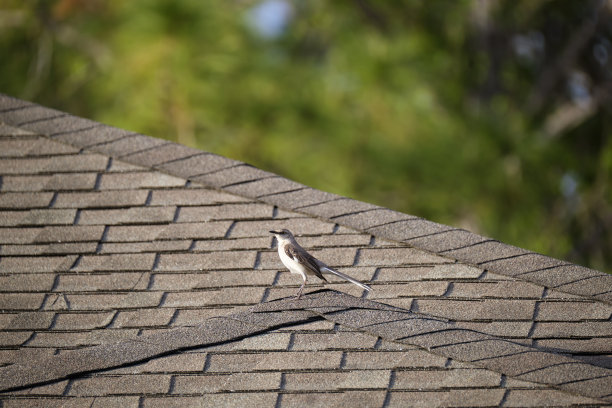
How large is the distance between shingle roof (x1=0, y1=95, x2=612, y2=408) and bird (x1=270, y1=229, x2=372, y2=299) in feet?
0.40

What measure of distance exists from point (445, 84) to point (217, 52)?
4.37 meters

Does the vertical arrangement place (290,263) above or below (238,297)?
above

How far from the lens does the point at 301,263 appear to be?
479 cm

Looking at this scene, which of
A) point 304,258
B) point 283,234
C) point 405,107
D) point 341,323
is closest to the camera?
point 341,323

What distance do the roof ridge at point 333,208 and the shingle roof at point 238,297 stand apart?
0.01m

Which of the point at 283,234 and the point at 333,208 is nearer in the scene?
the point at 283,234

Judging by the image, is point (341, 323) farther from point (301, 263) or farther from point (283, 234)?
point (283, 234)

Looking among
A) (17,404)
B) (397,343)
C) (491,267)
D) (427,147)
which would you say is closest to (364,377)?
(397,343)

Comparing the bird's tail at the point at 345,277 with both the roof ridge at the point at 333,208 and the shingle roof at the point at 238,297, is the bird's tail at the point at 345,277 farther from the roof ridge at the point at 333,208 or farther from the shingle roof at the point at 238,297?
the roof ridge at the point at 333,208

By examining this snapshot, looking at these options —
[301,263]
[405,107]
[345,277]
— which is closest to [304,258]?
[301,263]

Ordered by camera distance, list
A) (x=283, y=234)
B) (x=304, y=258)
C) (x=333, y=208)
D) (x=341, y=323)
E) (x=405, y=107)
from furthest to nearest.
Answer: (x=405, y=107) → (x=333, y=208) → (x=283, y=234) → (x=304, y=258) → (x=341, y=323)

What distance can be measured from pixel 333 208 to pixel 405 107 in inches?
368

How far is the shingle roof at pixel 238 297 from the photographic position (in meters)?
4.11

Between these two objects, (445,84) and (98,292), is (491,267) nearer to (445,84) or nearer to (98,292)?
(98,292)
